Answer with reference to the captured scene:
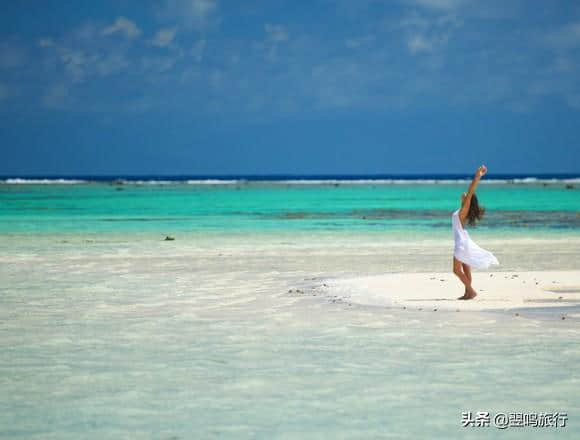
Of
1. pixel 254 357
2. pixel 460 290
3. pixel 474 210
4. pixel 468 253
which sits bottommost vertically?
pixel 254 357

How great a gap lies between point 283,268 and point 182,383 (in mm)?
8804

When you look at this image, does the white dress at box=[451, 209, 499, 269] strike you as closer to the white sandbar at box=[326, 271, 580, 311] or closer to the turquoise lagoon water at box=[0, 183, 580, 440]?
the white sandbar at box=[326, 271, 580, 311]

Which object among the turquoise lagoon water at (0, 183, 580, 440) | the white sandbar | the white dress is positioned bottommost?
the turquoise lagoon water at (0, 183, 580, 440)

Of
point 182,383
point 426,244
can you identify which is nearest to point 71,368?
point 182,383

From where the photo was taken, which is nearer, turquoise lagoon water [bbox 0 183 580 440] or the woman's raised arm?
turquoise lagoon water [bbox 0 183 580 440]

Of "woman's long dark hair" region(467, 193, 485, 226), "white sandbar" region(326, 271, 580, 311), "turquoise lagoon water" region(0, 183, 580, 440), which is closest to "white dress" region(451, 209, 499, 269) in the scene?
"woman's long dark hair" region(467, 193, 485, 226)

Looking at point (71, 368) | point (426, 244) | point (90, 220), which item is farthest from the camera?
point (90, 220)

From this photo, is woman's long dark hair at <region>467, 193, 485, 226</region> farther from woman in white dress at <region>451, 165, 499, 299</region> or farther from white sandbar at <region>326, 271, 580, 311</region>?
white sandbar at <region>326, 271, 580, 311</region>

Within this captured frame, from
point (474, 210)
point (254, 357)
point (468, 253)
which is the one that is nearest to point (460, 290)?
point (468, 253)

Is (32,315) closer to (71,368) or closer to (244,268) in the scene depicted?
(71,368)

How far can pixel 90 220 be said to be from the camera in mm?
33719

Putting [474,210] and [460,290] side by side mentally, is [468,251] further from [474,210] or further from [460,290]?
[460,290]

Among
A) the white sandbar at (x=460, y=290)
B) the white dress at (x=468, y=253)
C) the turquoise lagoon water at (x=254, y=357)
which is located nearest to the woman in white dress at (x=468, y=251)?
the white dress at (x=468, y=253)

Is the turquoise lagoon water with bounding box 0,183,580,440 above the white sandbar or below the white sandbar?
below
